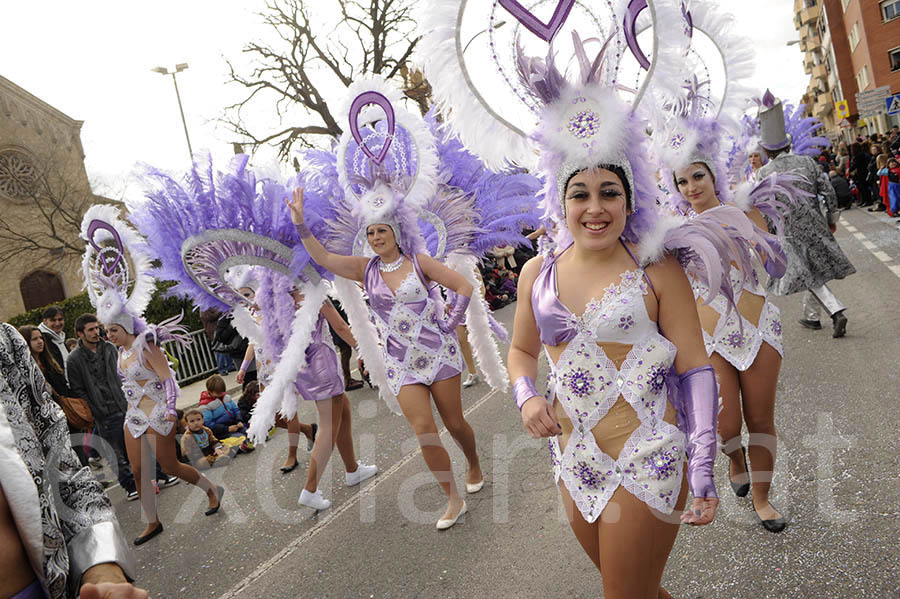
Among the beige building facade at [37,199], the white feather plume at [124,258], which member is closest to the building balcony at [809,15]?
the beige building facade at [37,199]

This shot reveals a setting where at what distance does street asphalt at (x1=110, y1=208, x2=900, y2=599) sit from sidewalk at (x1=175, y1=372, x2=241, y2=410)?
452 cm

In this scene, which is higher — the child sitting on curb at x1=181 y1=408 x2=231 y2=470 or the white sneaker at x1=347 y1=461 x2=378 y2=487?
the child sitting on curb at x1=181 y1=408 x2=231 y2=470

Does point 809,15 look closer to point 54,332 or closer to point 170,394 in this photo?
point 54,332

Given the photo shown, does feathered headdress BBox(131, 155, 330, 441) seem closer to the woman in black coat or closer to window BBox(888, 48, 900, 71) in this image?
the woman in black coat

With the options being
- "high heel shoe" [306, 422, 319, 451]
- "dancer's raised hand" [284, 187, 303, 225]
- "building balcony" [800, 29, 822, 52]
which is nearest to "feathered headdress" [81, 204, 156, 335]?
"dancer's raised hand" [284, 187, 303, 225]

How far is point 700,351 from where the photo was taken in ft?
7.19

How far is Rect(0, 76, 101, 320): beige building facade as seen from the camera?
19391 mm

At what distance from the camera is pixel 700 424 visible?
208 cm

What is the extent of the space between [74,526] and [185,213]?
3.39m

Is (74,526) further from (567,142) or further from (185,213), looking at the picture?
(185,213)

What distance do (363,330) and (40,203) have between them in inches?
703

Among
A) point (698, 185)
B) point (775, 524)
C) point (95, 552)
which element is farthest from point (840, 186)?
point (95, 552)

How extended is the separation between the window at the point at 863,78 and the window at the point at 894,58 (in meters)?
2.69

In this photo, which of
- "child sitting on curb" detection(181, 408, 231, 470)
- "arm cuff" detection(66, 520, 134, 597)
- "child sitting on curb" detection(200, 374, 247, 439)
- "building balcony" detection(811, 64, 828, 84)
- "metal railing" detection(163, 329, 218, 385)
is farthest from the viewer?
"building balcony" detection(811, 64, 828, 84)
